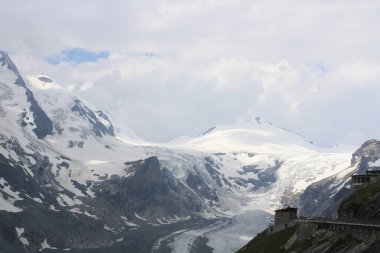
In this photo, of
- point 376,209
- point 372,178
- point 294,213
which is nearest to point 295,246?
point 376,209

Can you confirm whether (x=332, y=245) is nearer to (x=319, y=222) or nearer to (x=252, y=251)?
(x=319, y=222)

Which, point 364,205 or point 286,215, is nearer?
point 364,205

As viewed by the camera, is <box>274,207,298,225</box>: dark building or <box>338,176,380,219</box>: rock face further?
<box>274,207,298,225</box>: dark building

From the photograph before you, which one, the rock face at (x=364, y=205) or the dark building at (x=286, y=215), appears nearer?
the rock face at (x=364, y=205)

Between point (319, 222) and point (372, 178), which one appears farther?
point (372, 178)

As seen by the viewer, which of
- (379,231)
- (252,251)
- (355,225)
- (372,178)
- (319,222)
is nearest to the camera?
(379,231)

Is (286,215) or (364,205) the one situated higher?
(364,205)

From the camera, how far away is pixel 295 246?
132000 mm

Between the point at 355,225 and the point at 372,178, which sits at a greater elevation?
the point at 372,178

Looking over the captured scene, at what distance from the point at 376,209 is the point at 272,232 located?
1445 inches

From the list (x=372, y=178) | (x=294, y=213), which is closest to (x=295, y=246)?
(x=294, y=213)

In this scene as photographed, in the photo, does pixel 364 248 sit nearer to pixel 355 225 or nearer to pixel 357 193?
pixel 355 225

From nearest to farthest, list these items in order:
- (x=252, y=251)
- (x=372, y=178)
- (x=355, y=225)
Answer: (x=355, y=225) < (x=252, y=251) < (x=372, y=178)

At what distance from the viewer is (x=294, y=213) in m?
159
